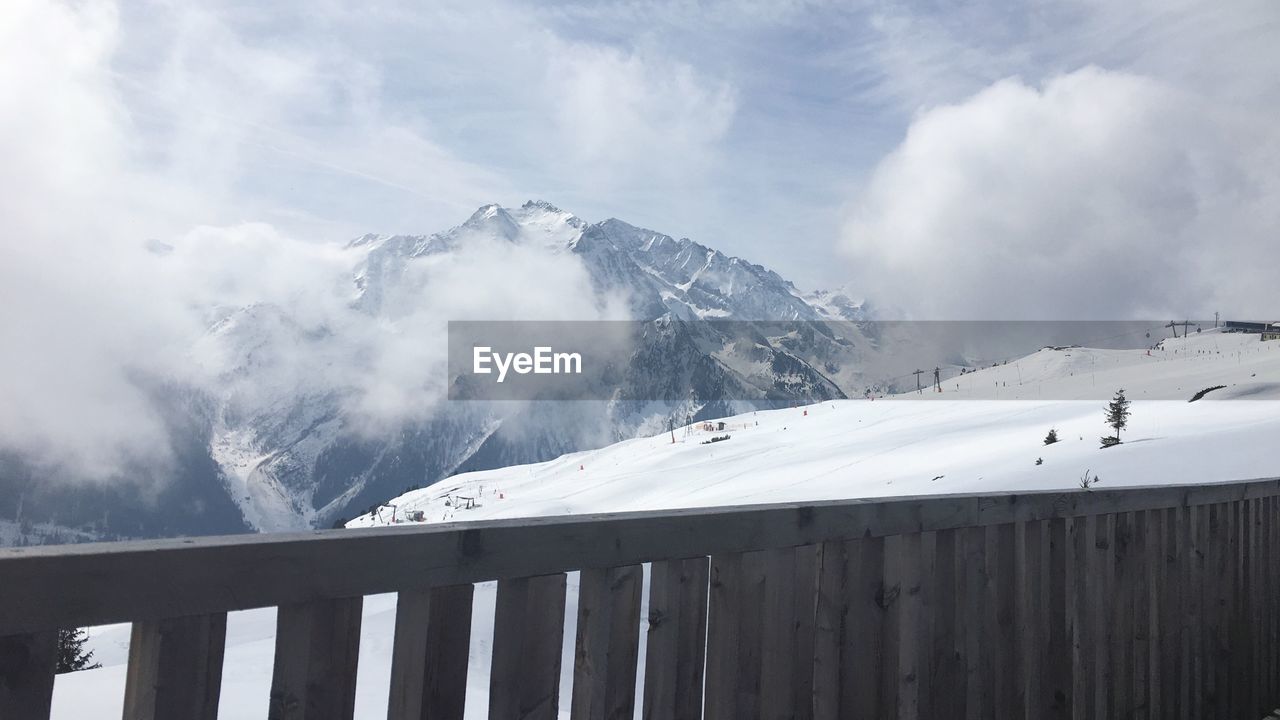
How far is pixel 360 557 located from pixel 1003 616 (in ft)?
8.25

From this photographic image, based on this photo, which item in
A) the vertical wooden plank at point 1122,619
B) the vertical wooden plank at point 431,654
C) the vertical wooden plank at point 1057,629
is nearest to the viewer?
the vertical wooden plank at point 431,654

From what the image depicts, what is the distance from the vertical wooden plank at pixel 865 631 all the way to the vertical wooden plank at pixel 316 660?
1.55m

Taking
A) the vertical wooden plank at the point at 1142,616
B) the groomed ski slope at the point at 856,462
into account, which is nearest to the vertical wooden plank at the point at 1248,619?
the vertical wooden plank at the point at 1142,616

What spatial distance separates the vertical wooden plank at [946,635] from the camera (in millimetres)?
2855

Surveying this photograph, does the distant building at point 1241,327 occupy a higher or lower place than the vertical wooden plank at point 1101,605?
higher

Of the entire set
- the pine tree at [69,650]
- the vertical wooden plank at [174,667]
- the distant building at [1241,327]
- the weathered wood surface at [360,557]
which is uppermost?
the distant building at [1241,327]

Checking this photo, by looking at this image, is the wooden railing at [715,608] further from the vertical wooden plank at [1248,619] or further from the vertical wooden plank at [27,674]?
the vertical wooden plank at [1248,619]

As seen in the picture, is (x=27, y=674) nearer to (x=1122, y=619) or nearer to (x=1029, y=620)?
(x=1029, y=620)

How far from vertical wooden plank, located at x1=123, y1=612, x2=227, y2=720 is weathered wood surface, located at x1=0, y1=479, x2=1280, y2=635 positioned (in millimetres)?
39

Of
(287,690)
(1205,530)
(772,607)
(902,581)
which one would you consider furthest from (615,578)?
(1205,530)

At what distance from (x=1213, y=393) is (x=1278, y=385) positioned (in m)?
3.29

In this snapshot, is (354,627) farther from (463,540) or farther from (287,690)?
(463,540)

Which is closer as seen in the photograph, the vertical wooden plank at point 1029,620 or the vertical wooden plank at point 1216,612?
the vertical wooden plank at point 1029,620

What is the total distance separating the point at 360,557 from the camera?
5.43 feet
